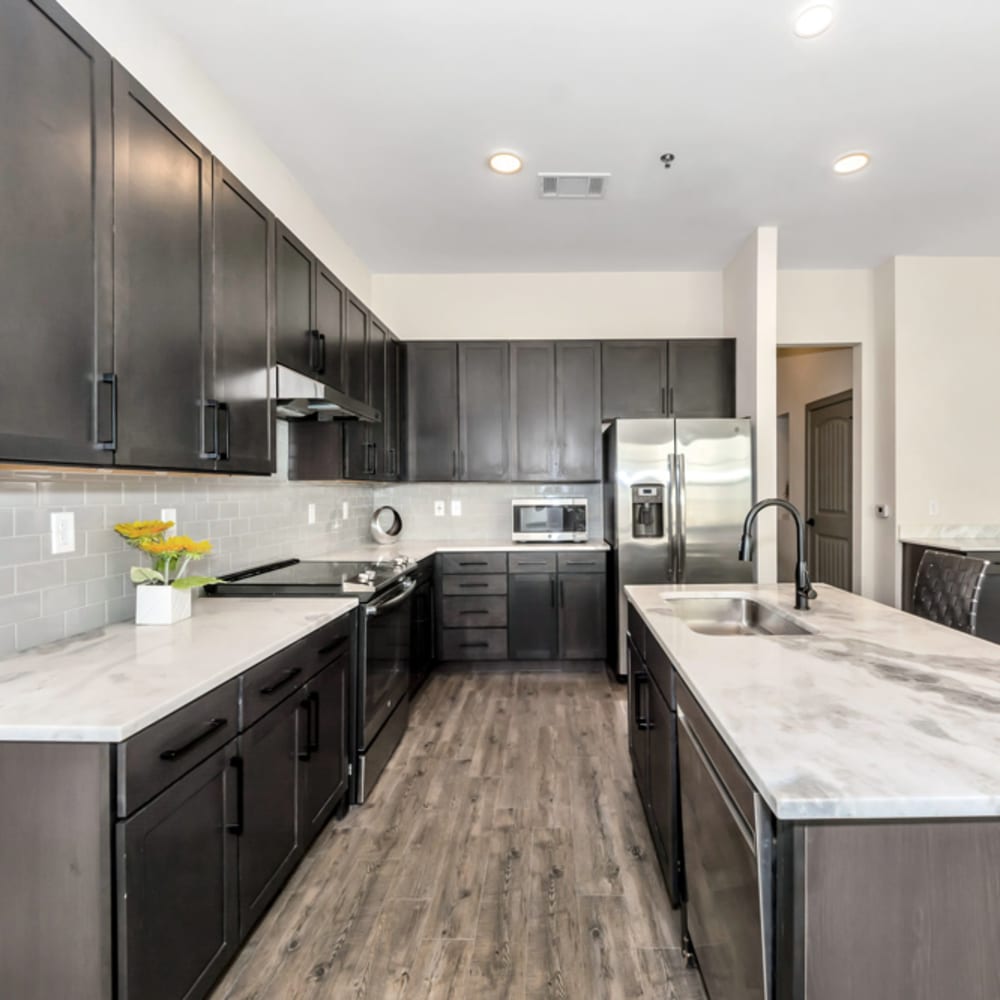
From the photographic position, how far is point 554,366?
4.34m

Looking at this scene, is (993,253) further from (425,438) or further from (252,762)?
(252,762)

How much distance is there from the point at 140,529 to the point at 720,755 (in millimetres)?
1728

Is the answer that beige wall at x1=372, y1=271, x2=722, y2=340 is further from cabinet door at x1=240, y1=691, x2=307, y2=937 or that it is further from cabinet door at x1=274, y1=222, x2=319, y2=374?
cabinet door at x1=240, y1=691, x2=307, y2=937

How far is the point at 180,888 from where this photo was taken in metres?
1.26

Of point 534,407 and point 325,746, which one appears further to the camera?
point 534,407

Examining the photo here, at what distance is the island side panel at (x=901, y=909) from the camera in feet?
2.66

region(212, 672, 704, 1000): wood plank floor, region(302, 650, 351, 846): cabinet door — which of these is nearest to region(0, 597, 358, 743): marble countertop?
region(302, 650, 351, 846): cabinet door

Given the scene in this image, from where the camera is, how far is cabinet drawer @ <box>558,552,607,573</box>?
409cm

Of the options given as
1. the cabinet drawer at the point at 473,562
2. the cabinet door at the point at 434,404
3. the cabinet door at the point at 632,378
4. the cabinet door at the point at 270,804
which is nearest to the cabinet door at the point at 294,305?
the cabinet door at the point at 270,804

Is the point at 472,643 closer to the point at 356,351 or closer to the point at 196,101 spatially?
the point at 356,351

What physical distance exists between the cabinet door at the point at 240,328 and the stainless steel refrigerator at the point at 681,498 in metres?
2.35

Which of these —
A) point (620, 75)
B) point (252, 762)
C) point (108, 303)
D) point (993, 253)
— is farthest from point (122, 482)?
point (993, 253)

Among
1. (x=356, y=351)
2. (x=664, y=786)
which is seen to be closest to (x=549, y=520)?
(x=356, y=351)

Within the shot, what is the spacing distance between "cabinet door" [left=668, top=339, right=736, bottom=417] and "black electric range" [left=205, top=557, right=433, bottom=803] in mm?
2372
